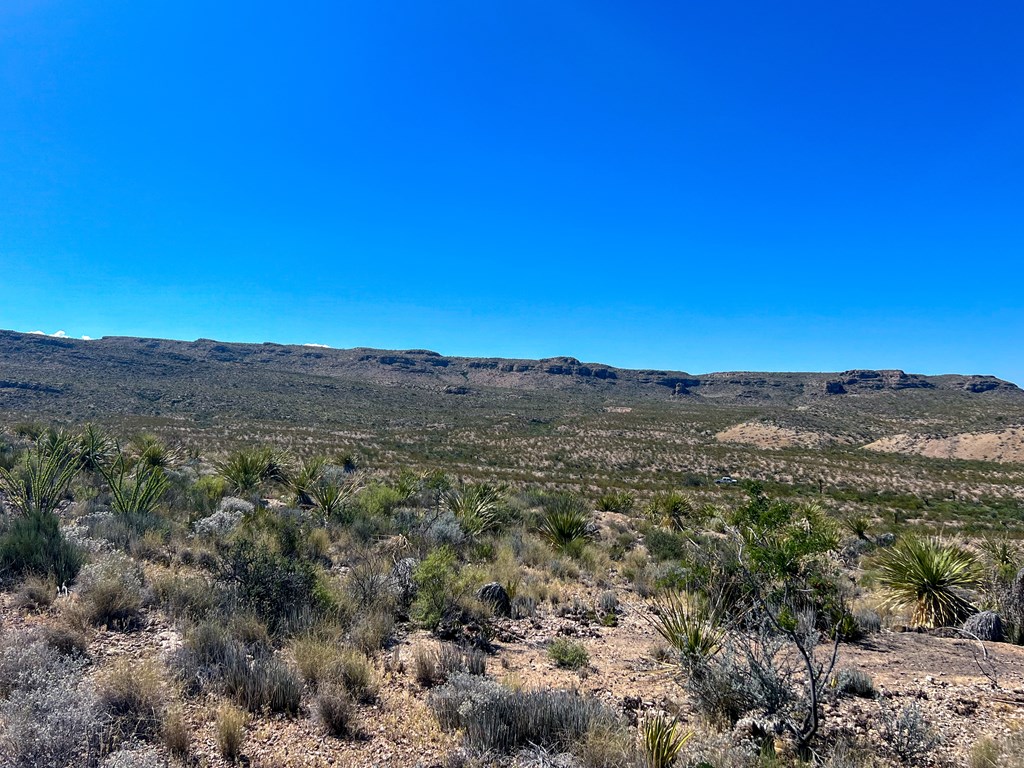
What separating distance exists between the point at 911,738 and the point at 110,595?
24.8 feet

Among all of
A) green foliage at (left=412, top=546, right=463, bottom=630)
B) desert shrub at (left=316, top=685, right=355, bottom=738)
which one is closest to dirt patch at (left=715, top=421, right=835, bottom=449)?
green foliage at (left=412, top=546, right=463, bottom=630)

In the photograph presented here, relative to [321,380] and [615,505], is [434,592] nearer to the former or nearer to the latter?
[615,505]

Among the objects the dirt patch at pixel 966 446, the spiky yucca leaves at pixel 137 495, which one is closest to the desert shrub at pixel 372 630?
the spiky yucca leaves at pixel 137 495

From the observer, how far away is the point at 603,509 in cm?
1909

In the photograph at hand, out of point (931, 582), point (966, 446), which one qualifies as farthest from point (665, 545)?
point (966, 446)

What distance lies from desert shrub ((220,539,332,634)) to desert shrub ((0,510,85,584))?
5.48 feet

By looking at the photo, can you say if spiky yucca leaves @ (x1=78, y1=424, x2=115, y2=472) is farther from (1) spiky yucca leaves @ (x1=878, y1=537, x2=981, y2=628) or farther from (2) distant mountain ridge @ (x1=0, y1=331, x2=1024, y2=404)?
(2) distant mountain ridge @ (x1=0, y1=331, x2=1024, y2=404)

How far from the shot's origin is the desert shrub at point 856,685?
4.85 m

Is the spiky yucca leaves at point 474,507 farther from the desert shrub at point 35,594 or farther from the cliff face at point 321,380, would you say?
the cliff face at point 321,380

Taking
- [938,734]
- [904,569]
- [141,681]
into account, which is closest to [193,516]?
[141,681]

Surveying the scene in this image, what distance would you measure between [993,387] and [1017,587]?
13433cm

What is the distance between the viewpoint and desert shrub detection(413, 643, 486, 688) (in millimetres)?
4922

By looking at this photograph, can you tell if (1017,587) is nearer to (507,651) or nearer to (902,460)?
(507,651)

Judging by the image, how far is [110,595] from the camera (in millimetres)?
5457
